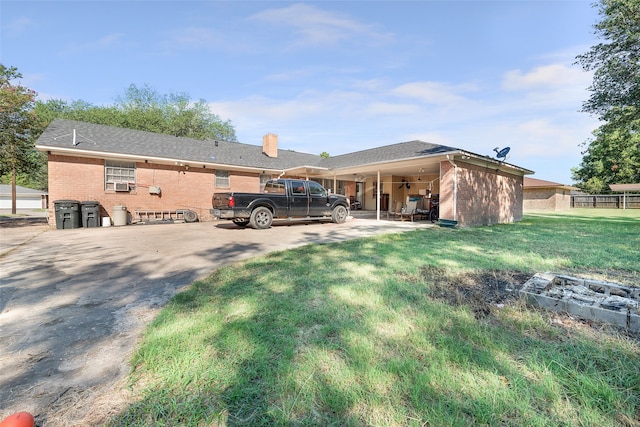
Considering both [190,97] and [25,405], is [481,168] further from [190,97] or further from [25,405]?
[190,97]

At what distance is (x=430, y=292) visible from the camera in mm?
3584

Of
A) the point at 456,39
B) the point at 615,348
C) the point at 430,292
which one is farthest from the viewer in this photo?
the point at 456,39

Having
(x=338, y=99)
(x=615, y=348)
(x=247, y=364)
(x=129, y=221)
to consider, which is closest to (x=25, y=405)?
(x=247, y=364)

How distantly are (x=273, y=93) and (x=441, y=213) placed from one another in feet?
39.9

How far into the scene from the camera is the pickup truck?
32.0 feet

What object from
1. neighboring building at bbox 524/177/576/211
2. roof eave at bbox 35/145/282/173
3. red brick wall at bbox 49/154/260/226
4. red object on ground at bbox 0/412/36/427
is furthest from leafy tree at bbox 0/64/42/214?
neighboring building at bbox 524/177/576/211

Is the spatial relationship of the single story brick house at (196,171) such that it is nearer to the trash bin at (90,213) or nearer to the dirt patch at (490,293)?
the trash bin at (90,213)

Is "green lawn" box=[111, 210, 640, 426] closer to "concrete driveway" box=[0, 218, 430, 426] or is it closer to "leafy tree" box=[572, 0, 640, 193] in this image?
"concrete driveway" box=[0, 218, 430, 426]

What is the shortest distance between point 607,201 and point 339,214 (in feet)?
122

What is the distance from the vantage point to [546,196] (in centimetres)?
2917

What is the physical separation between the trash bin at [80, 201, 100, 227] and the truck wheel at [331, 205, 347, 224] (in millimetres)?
10222

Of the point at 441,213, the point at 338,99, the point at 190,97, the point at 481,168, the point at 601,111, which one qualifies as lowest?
the point at 441,213

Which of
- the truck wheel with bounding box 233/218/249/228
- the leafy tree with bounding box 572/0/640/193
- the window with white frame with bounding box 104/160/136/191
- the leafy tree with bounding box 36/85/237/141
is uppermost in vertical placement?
the leafy tree with bounding box 36/85/237/141

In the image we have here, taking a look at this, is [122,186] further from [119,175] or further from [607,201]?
[607,201]
